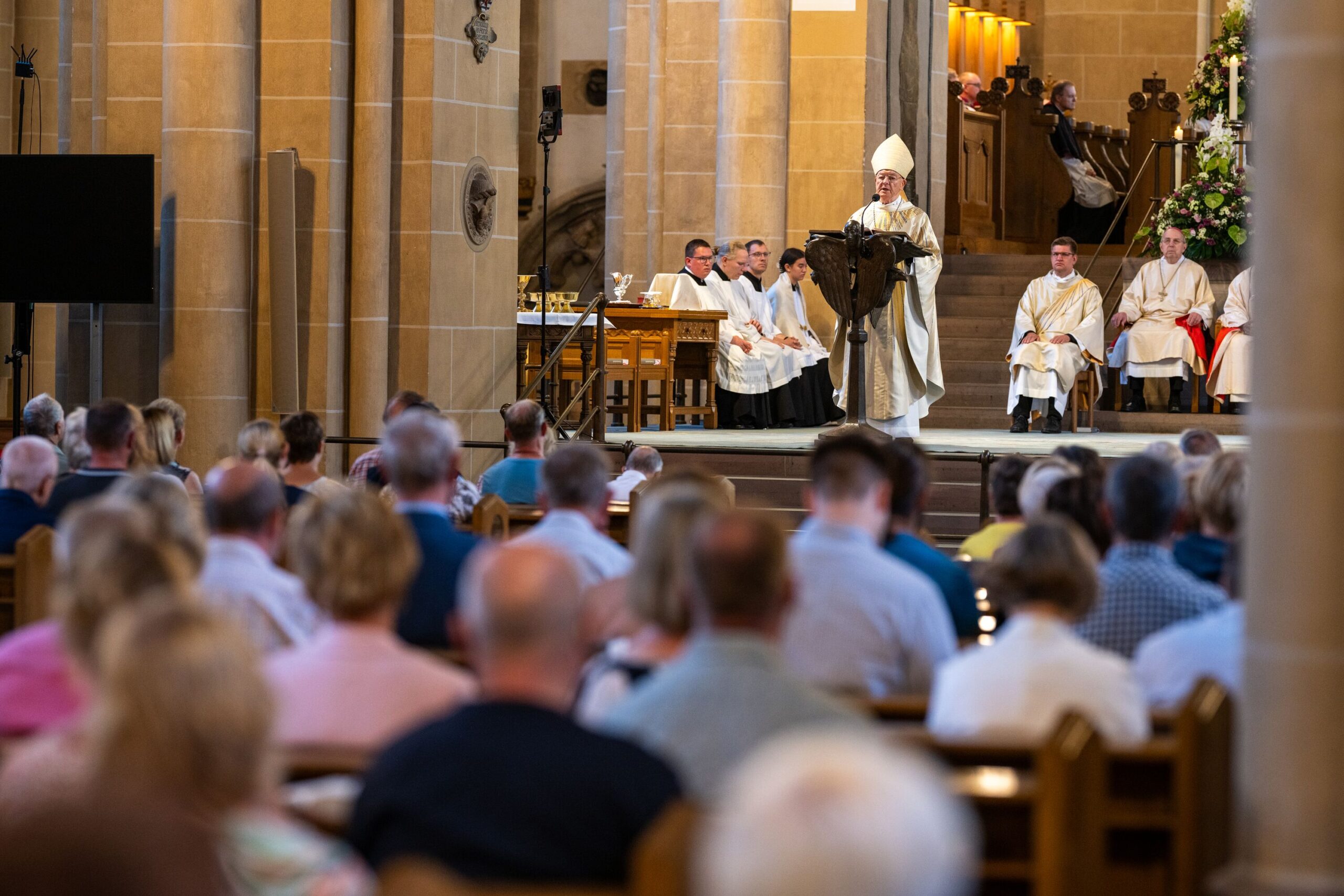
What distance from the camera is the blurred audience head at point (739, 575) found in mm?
3111

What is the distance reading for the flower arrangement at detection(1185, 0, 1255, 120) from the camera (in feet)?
55.7

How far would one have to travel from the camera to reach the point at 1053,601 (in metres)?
3.92

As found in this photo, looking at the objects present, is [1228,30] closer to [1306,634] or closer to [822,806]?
[1306,634]

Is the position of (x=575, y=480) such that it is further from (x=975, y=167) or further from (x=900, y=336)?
(x=975, y=167)

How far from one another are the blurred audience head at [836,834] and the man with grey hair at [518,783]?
1194 millimetres

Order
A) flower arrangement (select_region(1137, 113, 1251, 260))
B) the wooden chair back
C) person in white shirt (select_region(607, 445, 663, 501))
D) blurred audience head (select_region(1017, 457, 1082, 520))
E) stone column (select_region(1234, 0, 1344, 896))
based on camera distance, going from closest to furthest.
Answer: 1. stone column (select_region(1234, 0, 1344, 896))
2. blurred audience head (select_region(1017, 457, 1082, 520))
3. the wooden chair back
4. person in white shirt (select_region(607, 445, 663, 501))
5. flower arrangement (select_region(1137, 113, 1251, 260))

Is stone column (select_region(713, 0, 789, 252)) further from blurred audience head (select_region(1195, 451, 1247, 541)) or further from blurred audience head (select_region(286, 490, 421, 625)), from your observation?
blurred audience head (select_region(286, 490, 421, 625))

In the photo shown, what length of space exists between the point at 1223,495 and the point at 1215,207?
11804 millimetres

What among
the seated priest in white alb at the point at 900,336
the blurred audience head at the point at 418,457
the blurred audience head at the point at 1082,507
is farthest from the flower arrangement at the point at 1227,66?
the blurred audience head at the point at 418,457

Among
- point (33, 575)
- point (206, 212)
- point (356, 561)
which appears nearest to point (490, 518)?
point (33, 575)

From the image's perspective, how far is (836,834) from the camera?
4.58ft

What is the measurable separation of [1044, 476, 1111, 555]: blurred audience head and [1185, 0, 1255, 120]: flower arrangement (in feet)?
39.2

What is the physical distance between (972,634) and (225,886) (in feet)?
11.9

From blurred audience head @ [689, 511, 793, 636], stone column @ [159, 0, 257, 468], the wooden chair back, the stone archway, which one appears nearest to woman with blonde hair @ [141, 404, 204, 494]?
the wooden chair back
